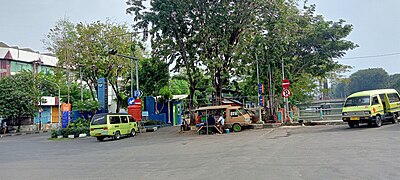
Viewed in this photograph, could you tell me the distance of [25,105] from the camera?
38.8 meters

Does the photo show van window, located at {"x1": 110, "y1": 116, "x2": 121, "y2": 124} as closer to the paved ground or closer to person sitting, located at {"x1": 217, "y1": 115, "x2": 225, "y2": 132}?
person sitting, located at {"x1": 217, "y1": 115, "x2": 225, "y2": 132}

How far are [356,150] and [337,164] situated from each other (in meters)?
2.66

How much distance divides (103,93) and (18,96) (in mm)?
12373

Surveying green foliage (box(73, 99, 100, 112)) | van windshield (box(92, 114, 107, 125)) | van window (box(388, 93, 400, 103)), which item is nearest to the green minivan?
van windshield (box(92, 114, 107, 125))

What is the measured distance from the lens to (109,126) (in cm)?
2183

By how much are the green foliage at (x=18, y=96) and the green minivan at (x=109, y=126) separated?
67.8ft

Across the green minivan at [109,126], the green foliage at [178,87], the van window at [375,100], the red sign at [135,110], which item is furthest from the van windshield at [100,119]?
the green foliage at [178,87]

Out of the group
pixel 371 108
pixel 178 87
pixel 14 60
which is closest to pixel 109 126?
pixel 371 108

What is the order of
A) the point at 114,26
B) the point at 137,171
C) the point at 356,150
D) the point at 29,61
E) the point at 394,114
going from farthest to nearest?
1. the point at 29,61
2. the point at 114,26
3. the point at 394,114
4. the point at 356,150
5. the point at 137,171

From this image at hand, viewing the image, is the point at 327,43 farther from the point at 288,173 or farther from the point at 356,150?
the point at 288,173

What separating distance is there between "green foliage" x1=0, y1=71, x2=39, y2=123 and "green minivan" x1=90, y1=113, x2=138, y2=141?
814 inches

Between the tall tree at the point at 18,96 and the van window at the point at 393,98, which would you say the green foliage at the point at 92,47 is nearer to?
the tall tree at the point at 18,96

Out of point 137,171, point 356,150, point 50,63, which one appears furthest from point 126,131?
point 50,63

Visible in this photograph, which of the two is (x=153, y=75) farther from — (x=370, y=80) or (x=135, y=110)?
(x=370, y=80)
